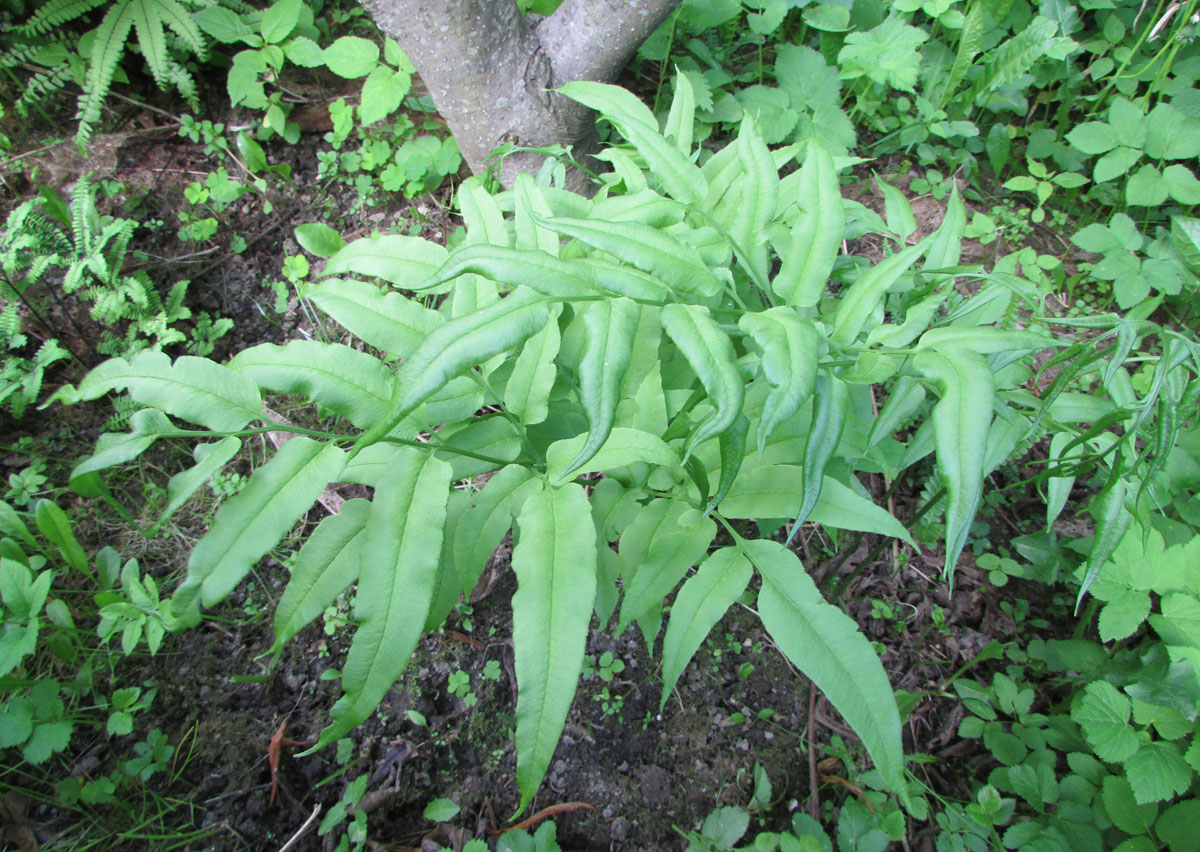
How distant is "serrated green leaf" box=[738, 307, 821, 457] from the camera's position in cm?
77

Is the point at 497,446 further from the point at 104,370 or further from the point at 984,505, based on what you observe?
the point at 984,505

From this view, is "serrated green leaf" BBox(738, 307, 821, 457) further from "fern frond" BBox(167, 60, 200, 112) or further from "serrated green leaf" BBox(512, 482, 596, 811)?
"fern frond" BBox(167, 60, 200, 112)

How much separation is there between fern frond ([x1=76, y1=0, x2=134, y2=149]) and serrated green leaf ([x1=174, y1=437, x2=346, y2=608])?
2.14 metres

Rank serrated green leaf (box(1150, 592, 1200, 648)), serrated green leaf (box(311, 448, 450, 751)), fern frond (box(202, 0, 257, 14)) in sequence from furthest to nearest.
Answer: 1. fern frond (box(202, 0, 257, 14))
2. serrated green leaf (box(1150, 592, 1200, 648))
3. serrated green leaf (box(311, 448, 450, 751))

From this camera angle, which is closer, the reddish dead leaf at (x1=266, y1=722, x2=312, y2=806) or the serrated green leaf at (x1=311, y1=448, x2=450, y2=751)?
the serrated green leaf at (x1=311, y1=448, x2=450, y2=751)

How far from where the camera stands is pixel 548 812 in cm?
151

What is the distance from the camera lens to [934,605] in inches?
75.0

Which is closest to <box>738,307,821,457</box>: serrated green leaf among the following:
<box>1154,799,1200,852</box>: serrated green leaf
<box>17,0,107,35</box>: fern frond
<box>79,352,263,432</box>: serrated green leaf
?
<box>79,352,263,432</box>: serrated green leaf

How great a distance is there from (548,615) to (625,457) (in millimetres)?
254

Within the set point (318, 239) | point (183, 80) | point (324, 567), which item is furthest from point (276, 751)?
point (183, 80)

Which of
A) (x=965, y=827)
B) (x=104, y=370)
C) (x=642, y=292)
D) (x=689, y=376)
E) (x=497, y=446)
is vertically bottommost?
(x=965, y=827)

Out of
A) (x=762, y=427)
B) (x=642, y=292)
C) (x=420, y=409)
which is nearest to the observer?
(x=762, y=427)

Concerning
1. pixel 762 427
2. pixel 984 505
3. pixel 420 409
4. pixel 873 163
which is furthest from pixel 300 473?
pixel 873 163

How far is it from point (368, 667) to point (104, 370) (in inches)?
23.6
